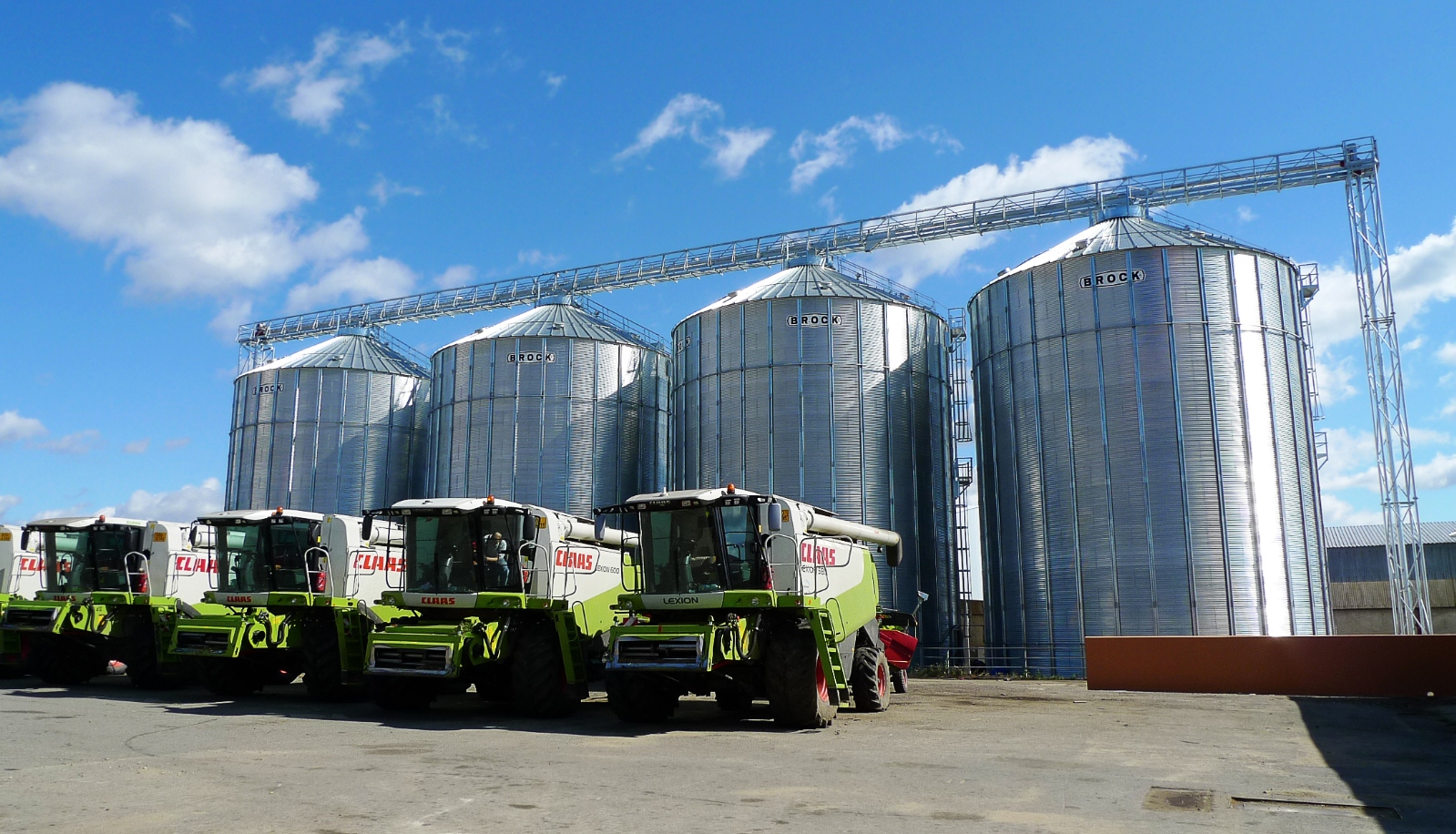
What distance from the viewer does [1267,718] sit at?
1788cm

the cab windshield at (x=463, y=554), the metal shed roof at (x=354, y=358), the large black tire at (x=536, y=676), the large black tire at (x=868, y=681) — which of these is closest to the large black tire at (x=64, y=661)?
the cab windshield at (x=463, y=554)

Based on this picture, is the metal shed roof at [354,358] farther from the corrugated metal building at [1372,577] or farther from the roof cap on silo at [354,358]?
the corrugated metal building at [1372,577]

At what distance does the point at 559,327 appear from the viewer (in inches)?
1550

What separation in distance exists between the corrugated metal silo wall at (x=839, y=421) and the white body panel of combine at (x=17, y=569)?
18190mm

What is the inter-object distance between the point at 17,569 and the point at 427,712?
527 inches

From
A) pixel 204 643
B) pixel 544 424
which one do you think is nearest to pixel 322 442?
pixel 544 424

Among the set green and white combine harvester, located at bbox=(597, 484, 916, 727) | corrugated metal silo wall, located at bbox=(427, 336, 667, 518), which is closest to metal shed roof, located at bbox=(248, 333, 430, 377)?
corrugated metal silo wall, located at bbox=(427, 336, 667, 518)

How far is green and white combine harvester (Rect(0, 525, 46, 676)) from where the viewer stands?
22594 mm

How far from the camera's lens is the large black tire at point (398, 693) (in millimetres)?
17422

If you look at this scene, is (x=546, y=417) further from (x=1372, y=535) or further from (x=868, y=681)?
(x=1372, y=535)

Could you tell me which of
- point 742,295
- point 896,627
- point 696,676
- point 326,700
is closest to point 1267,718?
point 896,627

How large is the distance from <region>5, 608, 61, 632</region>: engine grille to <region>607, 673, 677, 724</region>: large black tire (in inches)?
513

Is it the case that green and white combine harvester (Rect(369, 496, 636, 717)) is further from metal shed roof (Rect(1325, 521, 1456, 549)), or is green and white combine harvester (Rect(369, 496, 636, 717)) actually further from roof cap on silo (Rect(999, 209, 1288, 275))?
metal shed roof (Rect(1325, 521, 1456, 549))

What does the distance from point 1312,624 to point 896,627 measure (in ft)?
42.4
